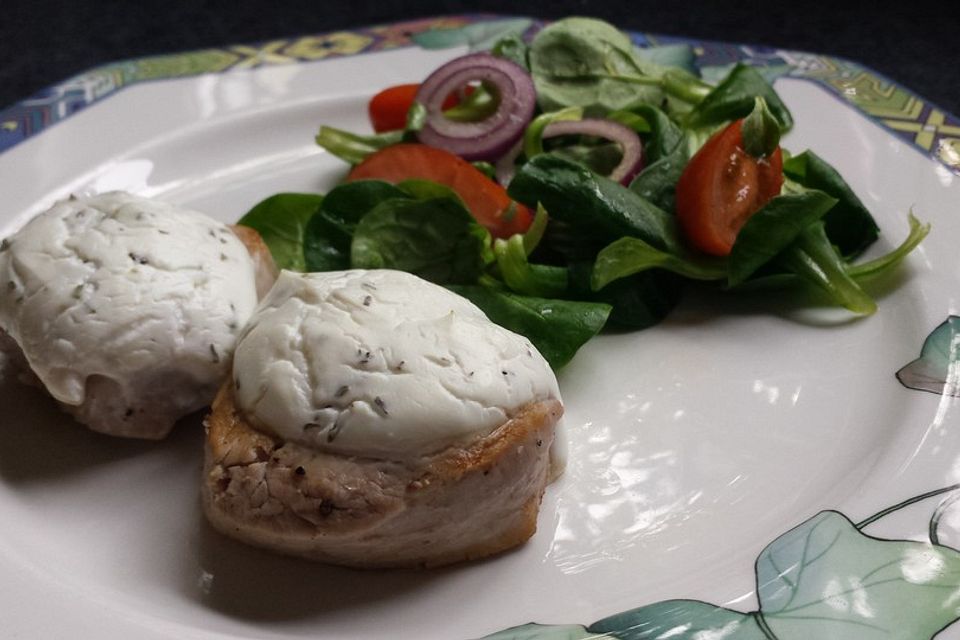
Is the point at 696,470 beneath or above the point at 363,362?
beneath

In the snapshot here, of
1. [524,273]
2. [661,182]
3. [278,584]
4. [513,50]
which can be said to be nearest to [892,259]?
[661,182]

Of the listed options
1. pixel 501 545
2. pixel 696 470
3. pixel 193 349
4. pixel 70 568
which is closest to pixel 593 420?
pixel 696 470

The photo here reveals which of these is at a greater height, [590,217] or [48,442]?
[590,217]

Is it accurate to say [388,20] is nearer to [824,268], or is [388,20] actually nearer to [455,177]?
[455,177]

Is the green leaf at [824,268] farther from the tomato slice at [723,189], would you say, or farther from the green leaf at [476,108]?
the green leaf at [476,108]

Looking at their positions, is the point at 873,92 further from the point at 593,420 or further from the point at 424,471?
the point at 424,471

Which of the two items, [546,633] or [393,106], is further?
[393,106]

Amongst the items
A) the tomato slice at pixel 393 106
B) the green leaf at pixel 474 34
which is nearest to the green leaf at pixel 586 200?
the tomato slice at pixel 393 106
